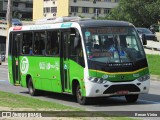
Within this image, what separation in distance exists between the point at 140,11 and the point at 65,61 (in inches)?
2202

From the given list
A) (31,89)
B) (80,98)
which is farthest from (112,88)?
(31,89)

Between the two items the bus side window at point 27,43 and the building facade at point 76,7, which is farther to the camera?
the building facade at point 76,7

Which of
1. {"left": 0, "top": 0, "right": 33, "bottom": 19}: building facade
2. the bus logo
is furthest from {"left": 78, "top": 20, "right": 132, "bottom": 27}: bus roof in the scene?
{"left": 0, "top": 0, "right": 33, "bottom": 19}: building facade

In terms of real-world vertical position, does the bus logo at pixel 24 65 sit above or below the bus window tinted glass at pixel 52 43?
below

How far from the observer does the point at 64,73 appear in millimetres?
16750

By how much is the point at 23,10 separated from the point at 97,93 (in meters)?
147

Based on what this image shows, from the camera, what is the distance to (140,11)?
71.5m

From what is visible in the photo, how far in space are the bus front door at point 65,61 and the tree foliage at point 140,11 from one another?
178ft

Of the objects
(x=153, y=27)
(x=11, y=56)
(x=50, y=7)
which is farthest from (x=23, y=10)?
(x=11, y=56)

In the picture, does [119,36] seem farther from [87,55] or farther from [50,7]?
[50,7]

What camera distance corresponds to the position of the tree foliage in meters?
70.8

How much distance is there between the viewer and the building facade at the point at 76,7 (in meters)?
129

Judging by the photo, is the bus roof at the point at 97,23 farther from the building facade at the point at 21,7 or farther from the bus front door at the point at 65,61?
the building facade at the point at 21,7

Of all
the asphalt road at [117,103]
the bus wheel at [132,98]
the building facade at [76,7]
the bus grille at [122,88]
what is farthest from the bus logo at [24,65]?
the building facade at [76,7]
